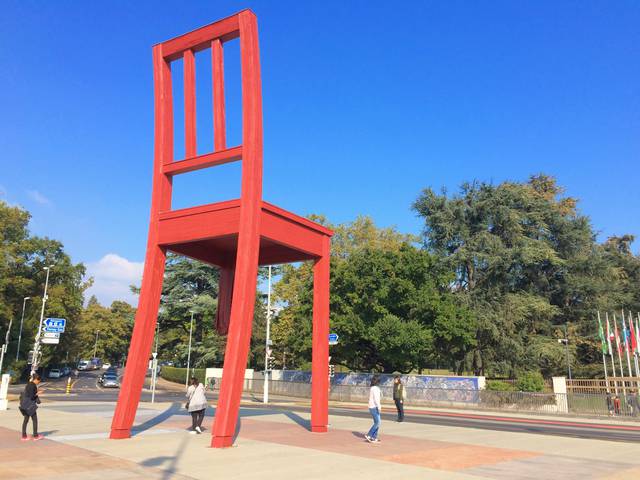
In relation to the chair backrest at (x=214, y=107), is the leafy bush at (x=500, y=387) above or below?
below

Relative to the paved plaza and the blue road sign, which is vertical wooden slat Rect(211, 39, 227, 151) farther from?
the blue road sign

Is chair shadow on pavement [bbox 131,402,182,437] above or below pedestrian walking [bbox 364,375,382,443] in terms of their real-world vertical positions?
below

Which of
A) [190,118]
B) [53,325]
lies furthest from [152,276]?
[53,325]

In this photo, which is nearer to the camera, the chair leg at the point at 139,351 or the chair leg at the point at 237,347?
the chair leg at the point at 237,347

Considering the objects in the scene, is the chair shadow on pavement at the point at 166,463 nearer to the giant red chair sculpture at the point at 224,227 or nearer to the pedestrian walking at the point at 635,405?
the giant red chair sculpture at the point at 224,227

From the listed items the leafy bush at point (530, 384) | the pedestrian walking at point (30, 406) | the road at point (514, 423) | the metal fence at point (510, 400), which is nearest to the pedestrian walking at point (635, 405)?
the metal fence at point (510, 400)

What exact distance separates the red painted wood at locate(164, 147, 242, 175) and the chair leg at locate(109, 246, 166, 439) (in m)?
2.26

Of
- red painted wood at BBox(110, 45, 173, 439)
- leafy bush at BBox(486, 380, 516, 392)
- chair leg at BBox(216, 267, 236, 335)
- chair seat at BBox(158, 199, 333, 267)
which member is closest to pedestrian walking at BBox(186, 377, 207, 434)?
red painted wood at BBox(110, 45, 173, 439)

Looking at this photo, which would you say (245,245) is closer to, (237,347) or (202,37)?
(237,347)

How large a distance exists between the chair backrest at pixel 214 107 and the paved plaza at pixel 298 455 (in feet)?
18.0

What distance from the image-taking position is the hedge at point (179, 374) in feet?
172

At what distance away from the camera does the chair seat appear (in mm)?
12070

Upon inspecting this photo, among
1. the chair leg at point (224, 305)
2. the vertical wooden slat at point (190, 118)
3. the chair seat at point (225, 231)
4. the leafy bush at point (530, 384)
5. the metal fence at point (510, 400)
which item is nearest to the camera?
the chair seat at point (225, 231)

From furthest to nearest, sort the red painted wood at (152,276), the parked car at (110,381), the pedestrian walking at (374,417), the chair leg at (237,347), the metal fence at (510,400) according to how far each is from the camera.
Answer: the parked car at (110,381) → the metal fence at (510,400) → the pedestrian walking at (374,417) → the red painted wood at (152,276) → the chair leg at (237,347)
